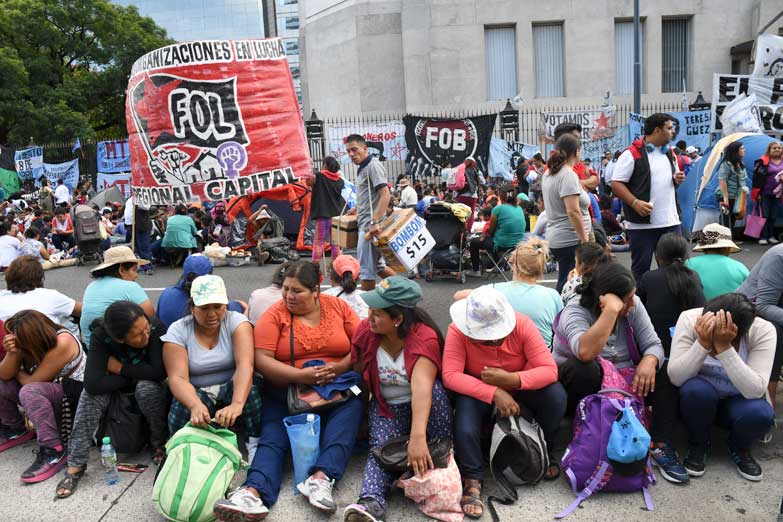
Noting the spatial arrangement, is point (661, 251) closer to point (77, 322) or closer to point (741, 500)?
point (741, 500)

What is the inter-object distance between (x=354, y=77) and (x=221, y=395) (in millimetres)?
26440

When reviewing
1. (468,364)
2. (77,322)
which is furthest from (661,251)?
(77,322)

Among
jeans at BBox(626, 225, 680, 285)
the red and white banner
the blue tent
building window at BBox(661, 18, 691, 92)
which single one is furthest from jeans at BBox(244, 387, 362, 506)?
building window at BBox(661, 18, 691, 92)

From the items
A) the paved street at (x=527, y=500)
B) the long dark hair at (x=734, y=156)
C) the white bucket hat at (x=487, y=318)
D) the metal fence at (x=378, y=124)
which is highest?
the metal fence at (x=378, y=124)

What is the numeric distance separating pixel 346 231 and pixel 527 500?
20.7 ft

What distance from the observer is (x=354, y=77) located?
29172 millimetres

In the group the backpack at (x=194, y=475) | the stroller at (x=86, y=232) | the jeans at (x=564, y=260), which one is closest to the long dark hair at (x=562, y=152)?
the jeans at (x=564, y=260)

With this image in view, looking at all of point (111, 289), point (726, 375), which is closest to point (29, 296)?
point (111, 289)

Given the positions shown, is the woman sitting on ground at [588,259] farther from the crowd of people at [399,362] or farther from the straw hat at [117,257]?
the straw hat at [117,257]

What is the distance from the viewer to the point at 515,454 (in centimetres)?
382

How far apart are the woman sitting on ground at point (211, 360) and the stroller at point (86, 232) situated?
10.8m

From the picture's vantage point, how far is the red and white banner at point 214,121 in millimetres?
6344

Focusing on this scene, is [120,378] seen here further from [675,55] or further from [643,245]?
[675,55]

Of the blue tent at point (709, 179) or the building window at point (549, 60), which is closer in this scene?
the blue tent at point (709, 179)
